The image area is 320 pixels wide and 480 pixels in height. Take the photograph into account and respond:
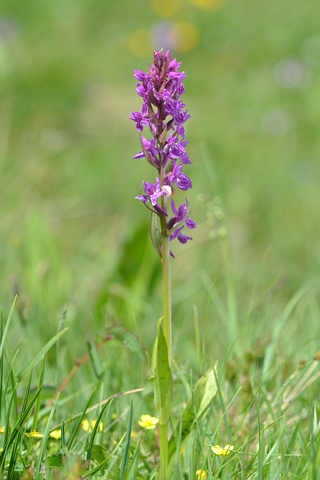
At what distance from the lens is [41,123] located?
5.74m

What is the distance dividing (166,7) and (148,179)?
5885 millimetres

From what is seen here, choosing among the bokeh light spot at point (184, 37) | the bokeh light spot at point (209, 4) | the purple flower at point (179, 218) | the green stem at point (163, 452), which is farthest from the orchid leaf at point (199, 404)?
the bokeh light spot at point (209, 4)

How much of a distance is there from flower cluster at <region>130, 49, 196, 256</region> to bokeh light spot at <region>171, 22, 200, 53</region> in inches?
280

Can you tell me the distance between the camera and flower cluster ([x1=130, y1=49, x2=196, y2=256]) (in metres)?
1.39

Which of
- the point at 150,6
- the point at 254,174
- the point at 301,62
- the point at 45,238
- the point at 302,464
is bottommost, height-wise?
the point at 302,464

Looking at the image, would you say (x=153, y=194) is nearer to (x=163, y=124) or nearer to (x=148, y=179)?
(x=163, y=124)

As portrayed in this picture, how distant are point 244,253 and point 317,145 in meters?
2.08

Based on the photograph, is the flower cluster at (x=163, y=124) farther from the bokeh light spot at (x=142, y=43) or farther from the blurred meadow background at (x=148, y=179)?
the bokeh light spot at (x=142, y=43)

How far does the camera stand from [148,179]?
472 cm

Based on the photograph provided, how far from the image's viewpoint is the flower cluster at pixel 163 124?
4.57 feet

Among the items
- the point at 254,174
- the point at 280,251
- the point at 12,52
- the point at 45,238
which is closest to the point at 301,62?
the point at 254,174

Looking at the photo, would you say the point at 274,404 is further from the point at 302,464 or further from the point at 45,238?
the point at 45,238

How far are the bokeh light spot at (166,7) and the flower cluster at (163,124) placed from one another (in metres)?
8.66

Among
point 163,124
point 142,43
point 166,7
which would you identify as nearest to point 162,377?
point 163,124
